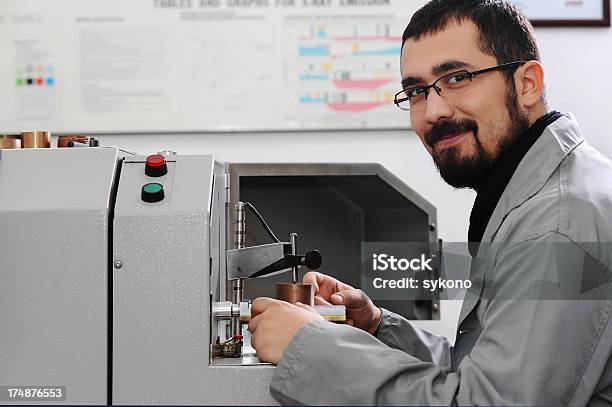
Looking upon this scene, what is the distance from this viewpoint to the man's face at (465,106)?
3.75ft

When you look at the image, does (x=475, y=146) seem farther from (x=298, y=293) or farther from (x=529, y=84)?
(x=298, y=293)

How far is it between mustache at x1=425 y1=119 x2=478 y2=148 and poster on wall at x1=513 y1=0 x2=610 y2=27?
4.56ft

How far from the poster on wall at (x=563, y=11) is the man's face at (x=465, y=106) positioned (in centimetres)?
134

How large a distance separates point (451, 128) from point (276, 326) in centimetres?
42

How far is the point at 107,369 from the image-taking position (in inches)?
39.6

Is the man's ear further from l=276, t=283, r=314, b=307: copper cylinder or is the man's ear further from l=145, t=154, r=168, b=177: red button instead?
l=145, t=154, r=168, b=177: red button

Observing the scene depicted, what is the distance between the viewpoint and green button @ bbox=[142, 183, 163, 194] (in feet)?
3.40

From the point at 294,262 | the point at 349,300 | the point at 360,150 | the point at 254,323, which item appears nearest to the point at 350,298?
the point at 349,300

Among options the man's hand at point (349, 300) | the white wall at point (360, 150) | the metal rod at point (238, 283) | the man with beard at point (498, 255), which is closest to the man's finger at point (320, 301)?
the man's hand at point (349, 300)

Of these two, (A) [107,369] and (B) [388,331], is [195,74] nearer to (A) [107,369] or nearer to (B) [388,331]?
(B) [388,331]

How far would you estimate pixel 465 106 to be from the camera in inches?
45.0

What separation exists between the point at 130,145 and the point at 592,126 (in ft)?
4.92

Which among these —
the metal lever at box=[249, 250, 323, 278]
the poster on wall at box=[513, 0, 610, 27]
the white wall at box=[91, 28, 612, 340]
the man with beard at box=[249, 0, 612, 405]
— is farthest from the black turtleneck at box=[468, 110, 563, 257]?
the poster on wall at box=[513, 0, 610, 27]

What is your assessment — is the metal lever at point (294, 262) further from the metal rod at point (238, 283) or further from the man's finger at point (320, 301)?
the man's finger at point (320, 301)
